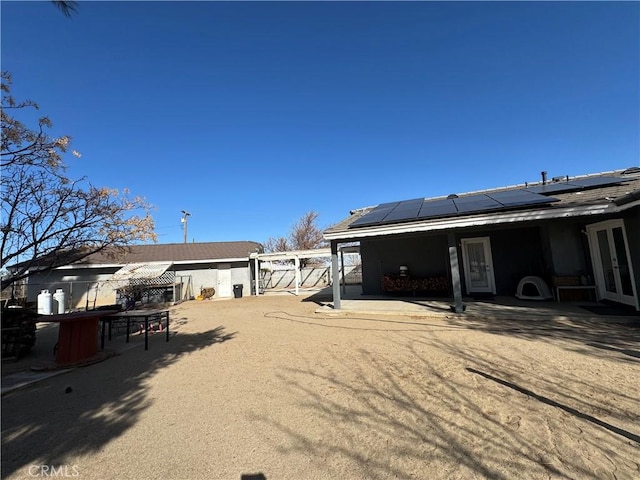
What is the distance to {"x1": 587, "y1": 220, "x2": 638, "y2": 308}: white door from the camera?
23.2 feet

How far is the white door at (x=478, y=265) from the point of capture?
11242mm

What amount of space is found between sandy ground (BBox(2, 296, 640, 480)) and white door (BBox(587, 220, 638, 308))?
230cm

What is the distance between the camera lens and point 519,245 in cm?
1086

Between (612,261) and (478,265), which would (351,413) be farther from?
(478,265)

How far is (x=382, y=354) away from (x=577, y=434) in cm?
286

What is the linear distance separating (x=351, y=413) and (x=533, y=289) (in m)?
9.68

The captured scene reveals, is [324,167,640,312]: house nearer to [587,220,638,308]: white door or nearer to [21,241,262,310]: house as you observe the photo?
[587,220,638,308]: white door

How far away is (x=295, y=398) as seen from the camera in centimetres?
368

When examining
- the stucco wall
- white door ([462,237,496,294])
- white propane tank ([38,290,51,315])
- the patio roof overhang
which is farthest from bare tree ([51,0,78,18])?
the patio roof overhang

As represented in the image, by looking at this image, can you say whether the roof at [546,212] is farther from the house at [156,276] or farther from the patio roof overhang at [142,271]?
the patio roof overhang at [142,271]

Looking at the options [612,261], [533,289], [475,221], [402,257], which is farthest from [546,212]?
[402,257]

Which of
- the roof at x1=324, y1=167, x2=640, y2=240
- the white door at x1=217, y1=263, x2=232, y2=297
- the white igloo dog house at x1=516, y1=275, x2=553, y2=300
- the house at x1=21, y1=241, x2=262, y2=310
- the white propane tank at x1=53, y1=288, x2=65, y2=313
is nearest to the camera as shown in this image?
the roof at x1=324, y1=167, x2=640, y2=240

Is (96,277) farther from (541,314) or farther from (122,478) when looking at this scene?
(541,314)

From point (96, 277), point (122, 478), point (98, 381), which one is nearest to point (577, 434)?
point (122, 478)
